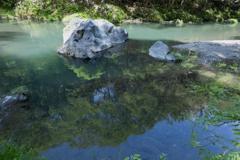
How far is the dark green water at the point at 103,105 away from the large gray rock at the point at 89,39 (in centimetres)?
80

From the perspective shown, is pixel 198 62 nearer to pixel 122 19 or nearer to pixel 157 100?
pixel 157 100

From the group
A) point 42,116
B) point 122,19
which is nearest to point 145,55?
point 42,116

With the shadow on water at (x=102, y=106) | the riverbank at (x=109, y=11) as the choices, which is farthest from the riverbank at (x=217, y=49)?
the riverbank at (x=109, y=11)

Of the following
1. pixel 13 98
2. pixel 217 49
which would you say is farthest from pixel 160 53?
pixel 13 98

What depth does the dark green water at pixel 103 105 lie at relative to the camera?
4259mm

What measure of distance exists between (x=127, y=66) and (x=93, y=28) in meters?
5.43

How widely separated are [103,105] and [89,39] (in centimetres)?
789

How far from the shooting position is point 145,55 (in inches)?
464

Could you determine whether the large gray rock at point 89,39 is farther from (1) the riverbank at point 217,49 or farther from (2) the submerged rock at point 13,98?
(1) the riverbank at point 217,49

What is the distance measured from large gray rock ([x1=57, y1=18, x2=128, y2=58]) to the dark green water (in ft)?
2.63

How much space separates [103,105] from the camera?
6027 millimetres

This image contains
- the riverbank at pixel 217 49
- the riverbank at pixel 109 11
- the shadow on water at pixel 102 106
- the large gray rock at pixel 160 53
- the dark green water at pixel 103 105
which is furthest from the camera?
the riverbank at pixel 109 11

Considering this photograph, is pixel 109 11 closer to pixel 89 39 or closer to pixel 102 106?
pixel 89 39

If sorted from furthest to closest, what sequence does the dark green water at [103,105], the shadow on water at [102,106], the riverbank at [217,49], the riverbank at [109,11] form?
the riverbank at [109,11] < the riverbank at [217,49] < the shadow on water at [102,106] < the dark green water at [103,105]
